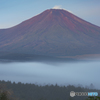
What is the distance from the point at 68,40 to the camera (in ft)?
478

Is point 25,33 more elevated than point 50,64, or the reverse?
point 25,33

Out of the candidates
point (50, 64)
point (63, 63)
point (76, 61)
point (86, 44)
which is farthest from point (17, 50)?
point (86, 44)

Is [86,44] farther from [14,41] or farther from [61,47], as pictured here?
[14,41]

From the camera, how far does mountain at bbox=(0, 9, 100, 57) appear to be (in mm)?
142000

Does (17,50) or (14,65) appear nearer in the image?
(14,65)

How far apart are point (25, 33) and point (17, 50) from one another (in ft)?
75.1

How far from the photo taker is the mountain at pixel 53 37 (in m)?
142

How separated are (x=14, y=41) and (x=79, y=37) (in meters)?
51.9

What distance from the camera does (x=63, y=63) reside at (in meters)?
136

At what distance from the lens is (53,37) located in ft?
491

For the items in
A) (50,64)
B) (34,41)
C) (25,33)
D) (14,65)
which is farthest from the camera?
(25,33)

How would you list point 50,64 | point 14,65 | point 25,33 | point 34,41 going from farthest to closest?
point 25,33 < point 34,41 < point 50,64 < point 14,65

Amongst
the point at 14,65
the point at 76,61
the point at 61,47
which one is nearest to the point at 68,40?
the point at 61,47

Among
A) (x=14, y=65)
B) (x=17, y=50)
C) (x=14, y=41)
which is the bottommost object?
(x=14, y=65)
